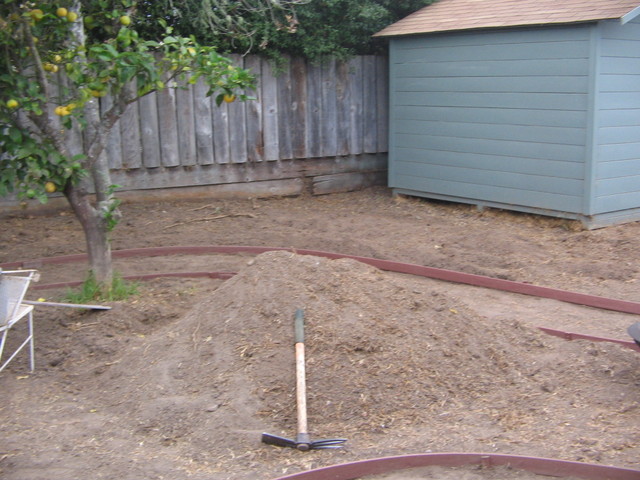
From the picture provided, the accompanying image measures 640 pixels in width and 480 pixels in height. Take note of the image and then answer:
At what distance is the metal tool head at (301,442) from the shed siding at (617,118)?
6.21m

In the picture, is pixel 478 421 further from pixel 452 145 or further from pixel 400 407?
pixel 452 145

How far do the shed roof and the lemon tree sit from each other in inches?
194

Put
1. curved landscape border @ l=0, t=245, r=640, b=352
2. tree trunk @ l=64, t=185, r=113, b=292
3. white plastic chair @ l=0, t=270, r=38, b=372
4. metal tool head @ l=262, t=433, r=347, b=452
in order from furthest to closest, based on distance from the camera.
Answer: curved landscape border @ l=0, t=245, r=640, b=352 → tree trunk @ l=64, t=185, r=113, b=292 → white plastic chair @ l=0, t=270, r=38, b=372 → metal tool head @ l=262, t=433, r=347, b=452

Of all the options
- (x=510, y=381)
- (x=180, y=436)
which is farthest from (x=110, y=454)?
(x=510, y=381)

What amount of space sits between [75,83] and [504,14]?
20.8ft

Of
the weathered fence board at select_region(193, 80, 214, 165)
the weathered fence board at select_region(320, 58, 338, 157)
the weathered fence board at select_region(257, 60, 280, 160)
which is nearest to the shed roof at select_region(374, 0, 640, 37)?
the weathered fence board at select_region(320, 58, 338, 157)

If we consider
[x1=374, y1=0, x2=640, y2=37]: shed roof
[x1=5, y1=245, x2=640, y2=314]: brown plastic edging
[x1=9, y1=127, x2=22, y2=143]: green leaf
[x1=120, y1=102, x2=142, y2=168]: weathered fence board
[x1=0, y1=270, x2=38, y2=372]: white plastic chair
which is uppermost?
[x1=374, y1=0, x2=640, y2=37]: shed roof

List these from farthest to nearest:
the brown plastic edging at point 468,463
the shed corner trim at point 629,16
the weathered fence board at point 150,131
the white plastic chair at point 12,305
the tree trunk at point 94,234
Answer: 1. the weathered fence board at point 150,131
2. the shed corner trim at point 629,16
3. the tree trunk at point 94,234
4. the white plastic chair at point 12,305
5. the brown plastic edging at point 468,463

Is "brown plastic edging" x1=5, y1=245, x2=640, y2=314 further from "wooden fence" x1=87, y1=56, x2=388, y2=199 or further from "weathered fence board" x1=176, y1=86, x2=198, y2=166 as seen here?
"weathered fence board" x1=176, y1=86, x2=198, y2=166

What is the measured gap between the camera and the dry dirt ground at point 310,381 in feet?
14.0

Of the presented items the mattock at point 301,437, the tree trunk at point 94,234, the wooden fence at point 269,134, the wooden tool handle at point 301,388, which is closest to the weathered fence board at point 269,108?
the wooden fence at point 269,134

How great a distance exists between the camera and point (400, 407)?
470 centimetres

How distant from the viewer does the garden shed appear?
30.3 ft

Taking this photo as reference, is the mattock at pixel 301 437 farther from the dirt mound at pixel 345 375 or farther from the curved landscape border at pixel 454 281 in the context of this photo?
the curved landscape border at pixel 454 281
